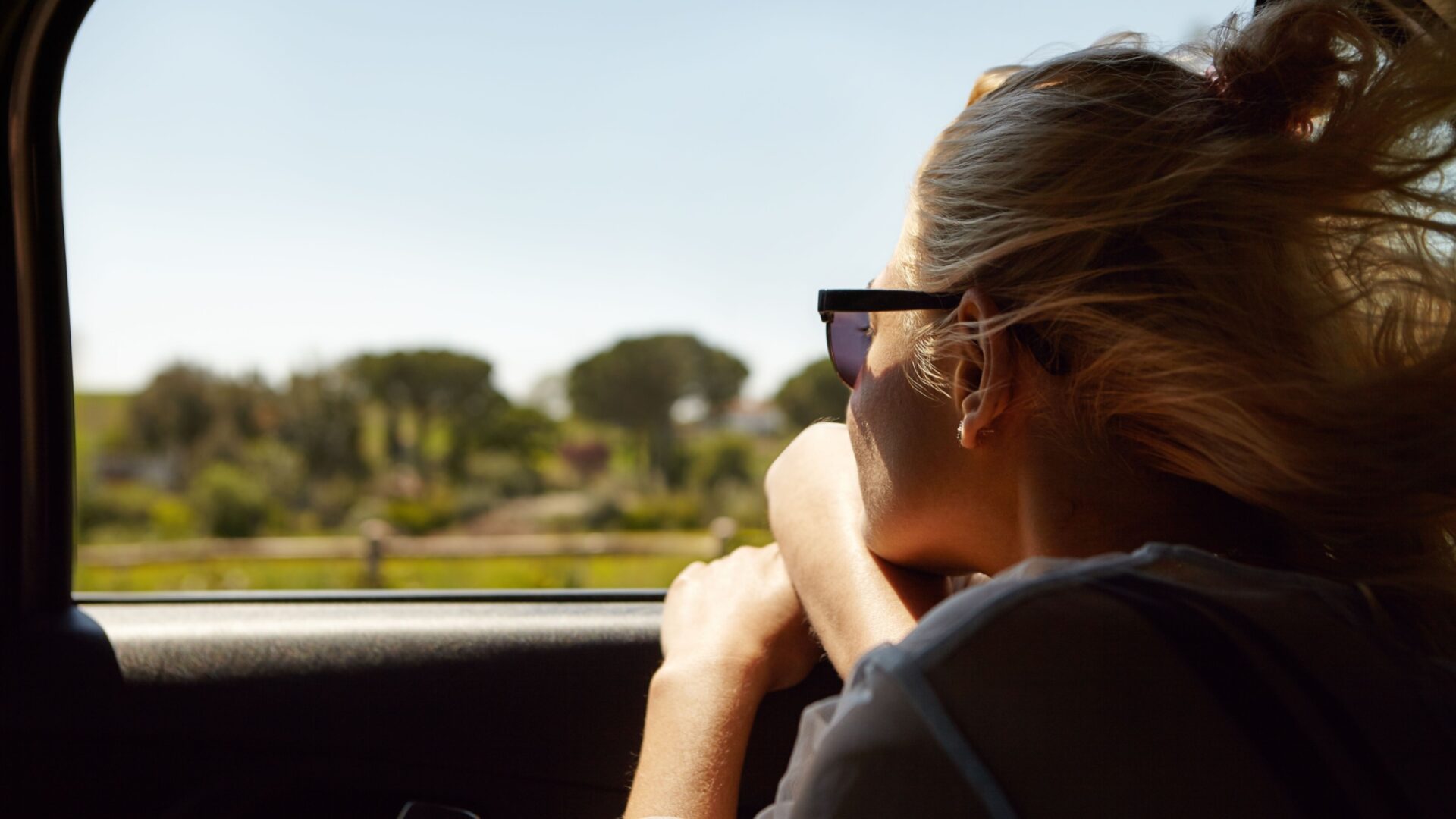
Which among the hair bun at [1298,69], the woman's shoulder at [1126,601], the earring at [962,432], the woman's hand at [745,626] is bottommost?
the woman's hand at [745,626]

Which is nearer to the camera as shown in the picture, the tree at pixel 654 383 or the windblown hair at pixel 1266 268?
the windblown hair at pixel 1266 268

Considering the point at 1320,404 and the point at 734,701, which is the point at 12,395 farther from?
the point at 1320,404

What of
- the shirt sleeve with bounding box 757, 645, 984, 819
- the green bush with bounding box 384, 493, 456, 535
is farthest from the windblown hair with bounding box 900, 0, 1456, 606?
the green bush with bounding box 384, 493, 456, 535

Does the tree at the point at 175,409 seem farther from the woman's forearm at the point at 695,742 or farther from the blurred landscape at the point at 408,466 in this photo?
the woman's forearm at the point at 695,742

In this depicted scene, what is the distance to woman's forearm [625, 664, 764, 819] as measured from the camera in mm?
1358

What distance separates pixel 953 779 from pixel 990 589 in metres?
0.16

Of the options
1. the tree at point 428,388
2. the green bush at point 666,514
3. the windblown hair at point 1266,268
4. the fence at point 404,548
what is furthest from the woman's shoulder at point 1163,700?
the tree at point 428,388

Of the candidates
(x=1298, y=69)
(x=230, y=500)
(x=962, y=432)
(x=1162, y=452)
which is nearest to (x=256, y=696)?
(x=962, y=432)

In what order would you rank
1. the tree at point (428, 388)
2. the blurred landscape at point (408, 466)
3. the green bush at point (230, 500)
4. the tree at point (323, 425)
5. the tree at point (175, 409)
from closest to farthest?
the blurred landscape at point (408, 466) < the green bush at point (230, 500) < the tree at point (175, 409) < the tree at point (323, 425) < the tree at point (428, 388)

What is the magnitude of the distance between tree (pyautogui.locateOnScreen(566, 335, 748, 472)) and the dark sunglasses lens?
4220 millimetres

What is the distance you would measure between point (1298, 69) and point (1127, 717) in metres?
0.80

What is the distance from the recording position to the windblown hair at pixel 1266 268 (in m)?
1.01

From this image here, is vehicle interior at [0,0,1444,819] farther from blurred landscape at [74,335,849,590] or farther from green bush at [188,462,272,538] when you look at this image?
green bush at [188,462,272,538]

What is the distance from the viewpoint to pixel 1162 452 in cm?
112
